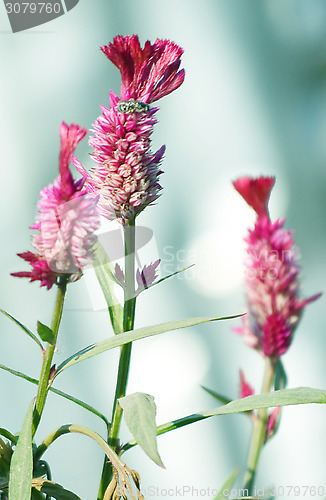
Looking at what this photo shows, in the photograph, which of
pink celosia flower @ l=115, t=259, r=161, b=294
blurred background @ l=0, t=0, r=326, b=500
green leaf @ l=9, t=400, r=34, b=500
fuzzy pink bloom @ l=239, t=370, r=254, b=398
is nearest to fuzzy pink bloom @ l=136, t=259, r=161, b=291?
pink celosia flower @ l=115, t=259, r=161, b=294

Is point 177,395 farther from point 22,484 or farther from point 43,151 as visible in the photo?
point 22,484

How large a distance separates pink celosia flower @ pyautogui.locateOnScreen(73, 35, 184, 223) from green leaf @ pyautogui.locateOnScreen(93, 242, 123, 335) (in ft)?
0.12

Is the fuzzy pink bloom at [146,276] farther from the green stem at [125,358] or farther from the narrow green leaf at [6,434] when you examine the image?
the narrow green leaf at [6,434]

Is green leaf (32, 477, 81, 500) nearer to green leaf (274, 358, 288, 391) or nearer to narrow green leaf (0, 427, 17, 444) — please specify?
narrow green leaf (0, 427, 17, 444)

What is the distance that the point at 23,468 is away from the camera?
291 millimetres

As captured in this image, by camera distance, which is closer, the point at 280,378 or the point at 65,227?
the point at 65,227

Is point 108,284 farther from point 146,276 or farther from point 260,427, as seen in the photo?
point 260,427

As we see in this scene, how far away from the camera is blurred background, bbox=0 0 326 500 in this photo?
126 centimetres

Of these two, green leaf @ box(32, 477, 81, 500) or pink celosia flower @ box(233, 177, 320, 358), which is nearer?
green leaf @ box(32, 477, 81, 500)

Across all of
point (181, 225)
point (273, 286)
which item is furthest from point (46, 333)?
point (181, 225)

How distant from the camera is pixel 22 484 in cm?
28

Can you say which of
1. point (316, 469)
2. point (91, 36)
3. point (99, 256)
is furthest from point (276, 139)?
point (99, 256)

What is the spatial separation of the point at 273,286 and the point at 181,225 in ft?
2.83

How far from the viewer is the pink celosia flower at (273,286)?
0.49 meters
